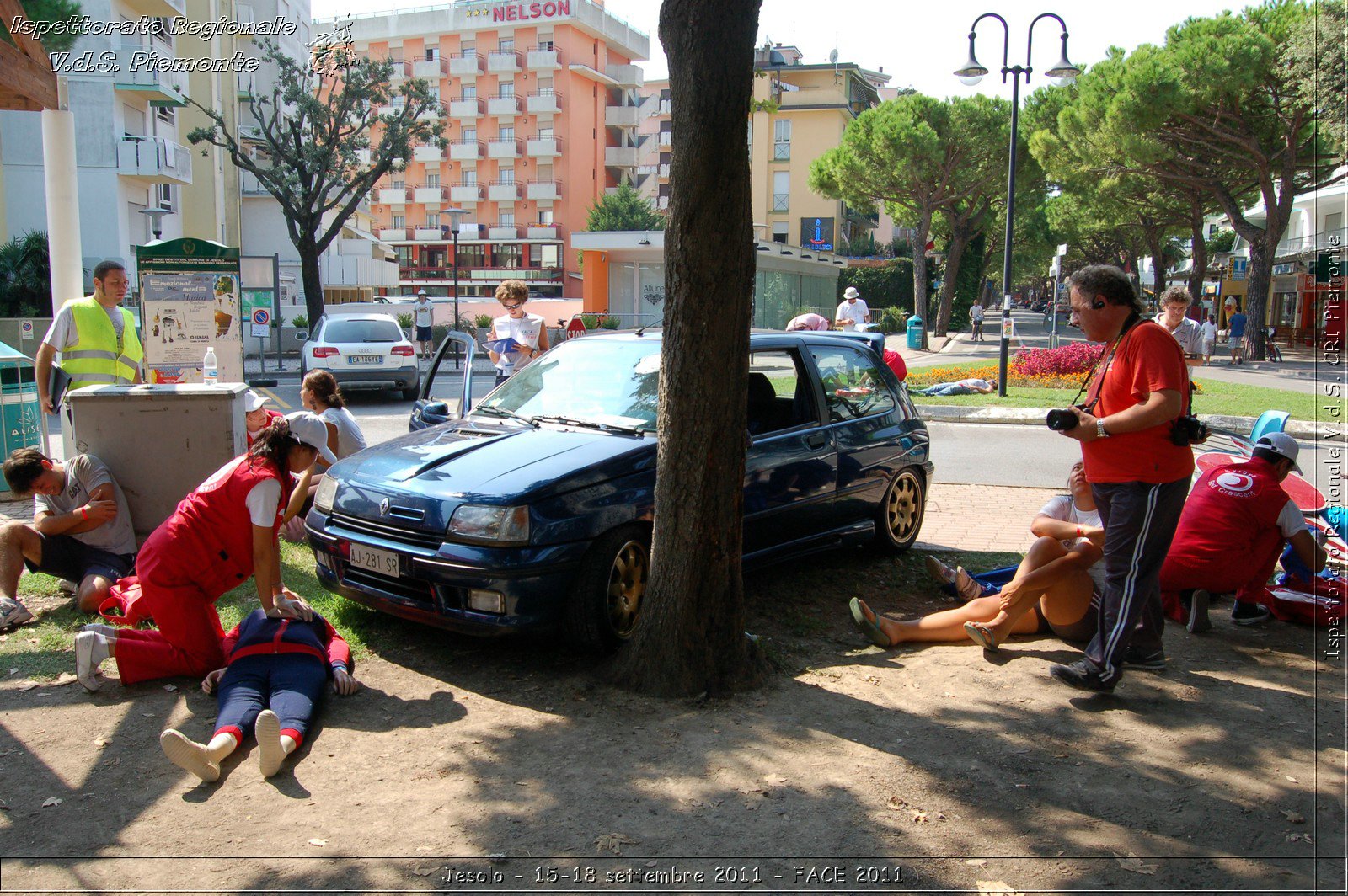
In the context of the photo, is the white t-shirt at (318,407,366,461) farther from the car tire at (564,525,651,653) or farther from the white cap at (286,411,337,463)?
the car tire at (564,525,651,653)

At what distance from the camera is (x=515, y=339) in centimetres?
881

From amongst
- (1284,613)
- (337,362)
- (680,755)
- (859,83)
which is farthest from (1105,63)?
(859,83)

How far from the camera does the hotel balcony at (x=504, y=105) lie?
72.1m

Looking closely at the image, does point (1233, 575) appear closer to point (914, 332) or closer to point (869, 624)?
point (869, 624)

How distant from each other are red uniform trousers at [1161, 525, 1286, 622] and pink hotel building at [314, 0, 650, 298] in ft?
224

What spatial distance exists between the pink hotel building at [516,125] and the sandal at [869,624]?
6833 cm

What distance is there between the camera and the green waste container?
851 cm

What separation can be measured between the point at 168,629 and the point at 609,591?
200 centimetres

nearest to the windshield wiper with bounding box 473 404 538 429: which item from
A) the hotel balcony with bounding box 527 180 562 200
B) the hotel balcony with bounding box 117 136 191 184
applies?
the hotel balcony with bounding box 117 136 191 184

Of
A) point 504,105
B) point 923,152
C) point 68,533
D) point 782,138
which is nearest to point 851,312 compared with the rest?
point 68,533

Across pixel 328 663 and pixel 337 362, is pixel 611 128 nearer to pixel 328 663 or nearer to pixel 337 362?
pixel 337 362

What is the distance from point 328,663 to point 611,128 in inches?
3003

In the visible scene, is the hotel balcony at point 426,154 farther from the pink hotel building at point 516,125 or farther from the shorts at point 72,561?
the shorts at point 72,561

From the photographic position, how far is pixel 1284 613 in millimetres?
5504
